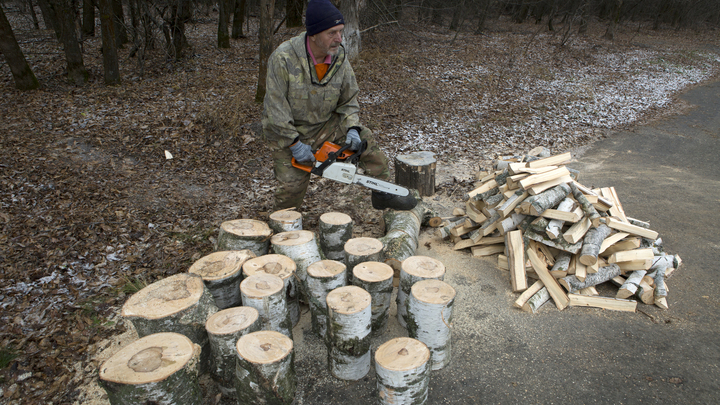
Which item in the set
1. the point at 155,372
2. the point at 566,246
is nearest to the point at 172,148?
the point at 155,372

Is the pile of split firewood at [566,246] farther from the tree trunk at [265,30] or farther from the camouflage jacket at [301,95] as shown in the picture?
the tree trunk at [265,30]

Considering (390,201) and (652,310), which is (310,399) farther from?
(652,310)

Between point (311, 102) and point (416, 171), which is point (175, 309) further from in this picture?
point (416, 171)

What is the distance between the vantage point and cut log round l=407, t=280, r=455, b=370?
96.3 inches

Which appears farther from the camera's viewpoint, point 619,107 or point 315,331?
point 619,107

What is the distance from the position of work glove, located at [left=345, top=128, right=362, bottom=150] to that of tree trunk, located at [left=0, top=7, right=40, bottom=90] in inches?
309

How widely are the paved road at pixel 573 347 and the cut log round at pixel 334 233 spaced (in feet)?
2.24

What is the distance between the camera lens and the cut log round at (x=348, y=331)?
92.6 inches

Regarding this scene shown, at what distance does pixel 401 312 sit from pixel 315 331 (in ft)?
2.21

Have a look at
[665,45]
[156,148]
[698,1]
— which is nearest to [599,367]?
[156,148]

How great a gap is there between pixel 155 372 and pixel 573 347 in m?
2.74

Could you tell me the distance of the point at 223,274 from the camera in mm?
2643

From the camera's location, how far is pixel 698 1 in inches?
955

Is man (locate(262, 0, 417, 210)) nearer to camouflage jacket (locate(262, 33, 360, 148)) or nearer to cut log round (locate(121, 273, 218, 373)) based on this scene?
camouflage jacket (locate(262, 33, 360, 148))
